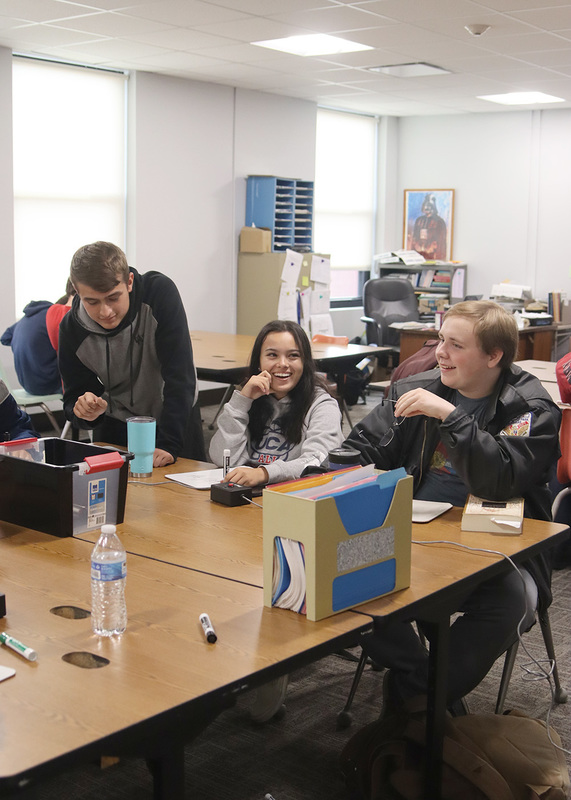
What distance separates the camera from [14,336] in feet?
17.0

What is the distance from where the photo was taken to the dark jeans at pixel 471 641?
209 cm

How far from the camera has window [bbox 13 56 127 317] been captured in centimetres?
669

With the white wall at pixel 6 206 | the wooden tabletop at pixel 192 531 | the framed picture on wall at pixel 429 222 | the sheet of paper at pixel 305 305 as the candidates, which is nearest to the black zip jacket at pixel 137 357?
the wooden tabletop at pixel 192 531

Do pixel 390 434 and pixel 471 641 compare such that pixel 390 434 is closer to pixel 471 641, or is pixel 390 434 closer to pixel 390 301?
pixel 471 641

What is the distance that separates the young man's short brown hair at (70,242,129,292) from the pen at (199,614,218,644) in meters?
1.42

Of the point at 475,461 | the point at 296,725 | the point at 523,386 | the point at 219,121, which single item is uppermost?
the point at 219,121

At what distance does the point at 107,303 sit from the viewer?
277cm

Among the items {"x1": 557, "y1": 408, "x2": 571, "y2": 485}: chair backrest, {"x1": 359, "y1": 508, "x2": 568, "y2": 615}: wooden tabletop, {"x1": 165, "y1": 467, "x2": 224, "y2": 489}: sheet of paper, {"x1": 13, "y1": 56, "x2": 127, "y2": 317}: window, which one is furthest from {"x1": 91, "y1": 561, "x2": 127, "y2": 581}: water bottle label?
{"x1": 13, "y1": 56, "x2": 127, "y2": 317}: window

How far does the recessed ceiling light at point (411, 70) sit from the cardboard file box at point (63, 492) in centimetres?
560

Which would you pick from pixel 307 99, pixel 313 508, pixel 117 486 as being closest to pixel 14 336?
pixel 117 486

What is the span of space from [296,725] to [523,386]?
3.70 feet

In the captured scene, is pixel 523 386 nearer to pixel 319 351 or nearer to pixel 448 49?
pixel 319 351

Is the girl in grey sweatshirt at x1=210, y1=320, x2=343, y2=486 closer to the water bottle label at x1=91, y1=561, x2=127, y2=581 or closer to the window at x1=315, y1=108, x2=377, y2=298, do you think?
the water bottle label at x1=91, y1=561, x2=127, y2=581

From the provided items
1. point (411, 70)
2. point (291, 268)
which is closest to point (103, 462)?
point (411, 70)
